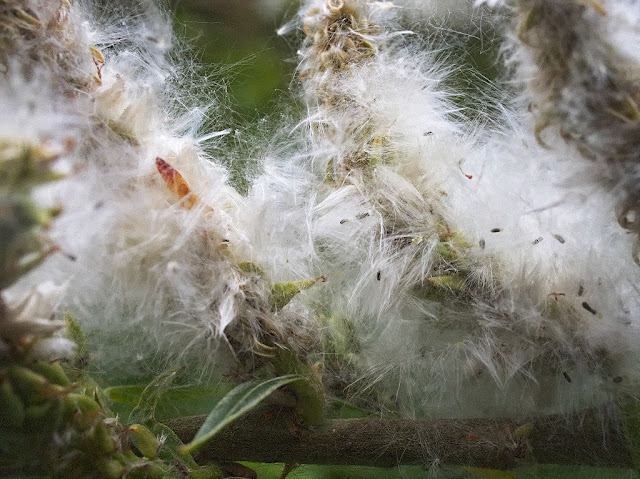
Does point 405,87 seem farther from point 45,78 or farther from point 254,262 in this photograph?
point 45,78

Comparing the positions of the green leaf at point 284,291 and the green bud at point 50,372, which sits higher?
the green bud at point 50,372

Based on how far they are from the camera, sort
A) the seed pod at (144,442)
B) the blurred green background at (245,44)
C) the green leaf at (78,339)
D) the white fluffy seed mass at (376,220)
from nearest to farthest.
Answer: the white fluffy seed mass at (376,220)
the seed pod at (144,442)
the green leaf at (78,339)
the blurred green background at (245,44)

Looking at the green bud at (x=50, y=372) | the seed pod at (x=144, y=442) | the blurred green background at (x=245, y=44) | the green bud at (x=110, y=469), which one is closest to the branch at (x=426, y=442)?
the seed pod at (x=144, y=442)

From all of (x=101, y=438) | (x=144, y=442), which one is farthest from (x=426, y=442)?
(x=101, y=438)

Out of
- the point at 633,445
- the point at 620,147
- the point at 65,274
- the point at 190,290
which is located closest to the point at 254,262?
the point at 190,290

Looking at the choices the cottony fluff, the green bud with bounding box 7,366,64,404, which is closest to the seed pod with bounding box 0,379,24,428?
the green bud with bounding box 7,366,64,404

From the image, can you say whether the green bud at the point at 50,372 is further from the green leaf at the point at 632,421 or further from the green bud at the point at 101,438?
the green leaf at the point at 632,421

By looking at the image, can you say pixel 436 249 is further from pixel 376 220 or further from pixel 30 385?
pixel 30 385
